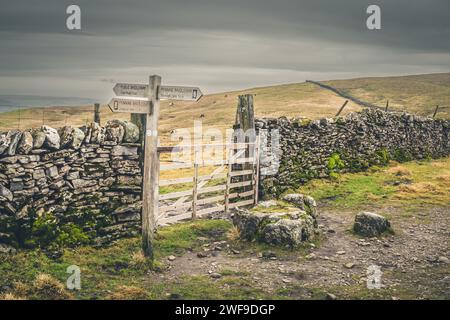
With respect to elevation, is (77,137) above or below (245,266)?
above

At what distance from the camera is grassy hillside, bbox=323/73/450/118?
78.7 meters

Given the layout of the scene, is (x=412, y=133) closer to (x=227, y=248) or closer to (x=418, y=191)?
(x=418, y=191)

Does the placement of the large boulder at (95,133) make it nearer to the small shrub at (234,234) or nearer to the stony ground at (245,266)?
the stony ground at (245,266)

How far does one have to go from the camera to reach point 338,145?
19.4m

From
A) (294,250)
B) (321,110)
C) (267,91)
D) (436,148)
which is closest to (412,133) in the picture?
(436,148)

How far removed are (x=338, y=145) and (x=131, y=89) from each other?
1237 centimetres

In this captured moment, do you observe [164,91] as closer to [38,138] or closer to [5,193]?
[38,138]

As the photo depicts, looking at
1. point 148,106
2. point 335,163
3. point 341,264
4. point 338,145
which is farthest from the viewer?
point 338,145

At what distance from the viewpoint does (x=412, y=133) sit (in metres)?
24.5

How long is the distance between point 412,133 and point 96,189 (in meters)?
19.7

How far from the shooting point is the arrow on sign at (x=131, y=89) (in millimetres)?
9086

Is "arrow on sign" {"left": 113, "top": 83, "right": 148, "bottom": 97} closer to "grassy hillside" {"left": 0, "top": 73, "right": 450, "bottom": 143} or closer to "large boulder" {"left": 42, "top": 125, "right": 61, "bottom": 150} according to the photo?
"large boulder" {"left": 42, "top": 125, "right": 61, "bottom": 150}

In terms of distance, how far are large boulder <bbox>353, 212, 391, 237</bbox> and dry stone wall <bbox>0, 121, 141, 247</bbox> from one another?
18.9 feet

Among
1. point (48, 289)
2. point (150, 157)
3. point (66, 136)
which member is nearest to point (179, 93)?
point (150, 157)
